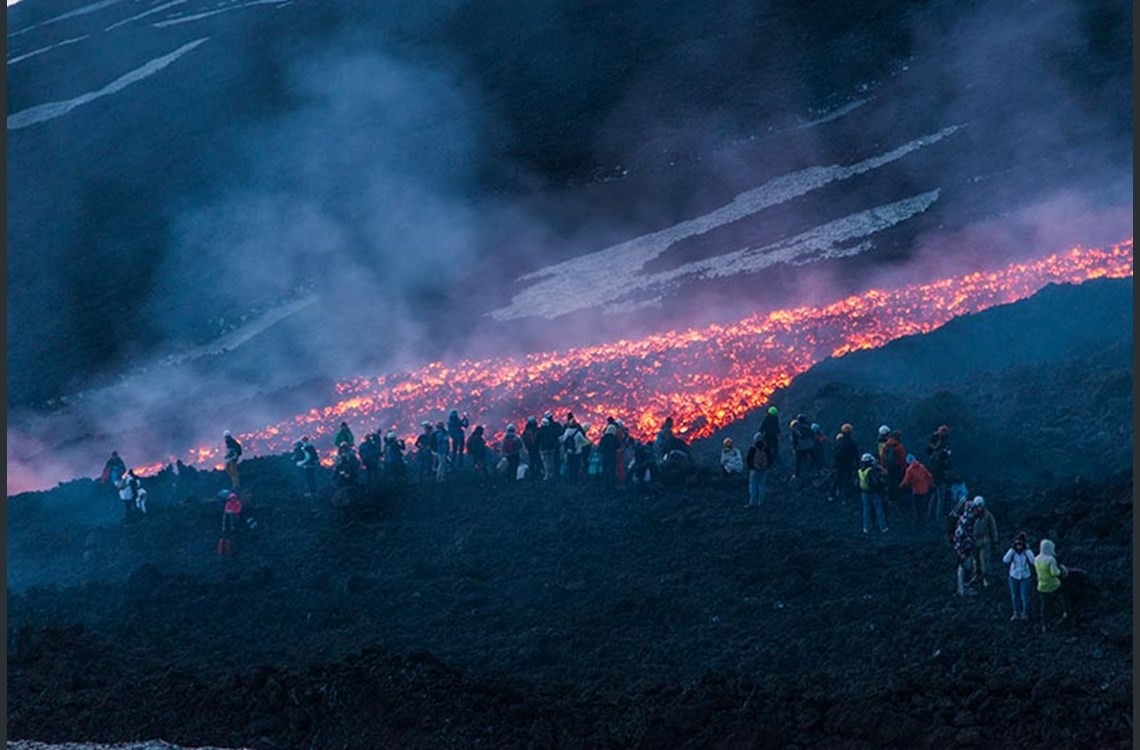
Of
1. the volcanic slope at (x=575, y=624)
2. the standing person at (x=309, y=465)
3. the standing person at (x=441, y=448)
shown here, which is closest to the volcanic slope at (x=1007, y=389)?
the volcanic slope at (x=575, y=624)

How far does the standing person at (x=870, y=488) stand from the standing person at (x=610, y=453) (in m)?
5.66

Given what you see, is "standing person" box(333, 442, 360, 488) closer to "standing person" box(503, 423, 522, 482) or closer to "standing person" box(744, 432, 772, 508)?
"standing person" box(503, 423, 522, 482)

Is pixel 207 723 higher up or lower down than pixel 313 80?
lower down

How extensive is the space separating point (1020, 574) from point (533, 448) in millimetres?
12380

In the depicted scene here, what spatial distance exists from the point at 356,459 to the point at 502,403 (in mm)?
8439

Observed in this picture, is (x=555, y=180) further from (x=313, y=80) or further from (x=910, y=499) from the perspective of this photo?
(x=910, y=499)

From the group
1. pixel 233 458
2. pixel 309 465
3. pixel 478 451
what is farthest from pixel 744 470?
pixel 233 458

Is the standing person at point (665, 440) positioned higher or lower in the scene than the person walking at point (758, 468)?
higher

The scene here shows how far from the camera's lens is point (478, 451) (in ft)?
101

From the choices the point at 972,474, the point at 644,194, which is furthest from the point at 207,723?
the point at 644,194

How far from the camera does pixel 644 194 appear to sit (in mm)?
52375

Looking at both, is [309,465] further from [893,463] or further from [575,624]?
[893,463]

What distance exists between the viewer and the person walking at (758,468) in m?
26.6

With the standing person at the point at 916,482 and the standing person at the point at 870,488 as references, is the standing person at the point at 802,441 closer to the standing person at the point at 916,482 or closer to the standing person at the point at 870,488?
the standing person at the point at 870,488
